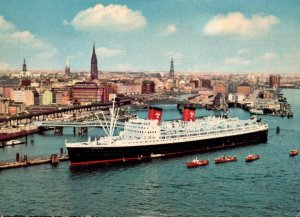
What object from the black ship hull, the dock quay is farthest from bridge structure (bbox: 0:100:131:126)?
the black ship hull

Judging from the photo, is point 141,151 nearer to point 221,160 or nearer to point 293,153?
point 221,160

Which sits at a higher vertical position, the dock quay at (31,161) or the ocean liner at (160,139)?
the ocean liner at (160,139)

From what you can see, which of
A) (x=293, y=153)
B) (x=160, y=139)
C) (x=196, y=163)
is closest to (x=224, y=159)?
(x=196, y=163)

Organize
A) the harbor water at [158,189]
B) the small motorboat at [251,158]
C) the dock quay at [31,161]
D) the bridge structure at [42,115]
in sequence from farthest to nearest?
the bridge structure at [42,115]
the small motorboat at [251,158]
the dock quay at [31,161]
the harbor water at [158,189]

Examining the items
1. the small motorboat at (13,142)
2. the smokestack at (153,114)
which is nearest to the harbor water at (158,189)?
the smokestack at (153,114)

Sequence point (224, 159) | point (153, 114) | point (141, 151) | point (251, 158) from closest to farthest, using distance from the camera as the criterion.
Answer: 1. point (224, 159)
2. point (251, 158)
3. point (141, 151)
4. point (153, 114)

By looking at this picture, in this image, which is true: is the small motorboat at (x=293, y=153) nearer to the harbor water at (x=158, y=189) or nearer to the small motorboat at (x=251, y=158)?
the harbor water at (x=158, y=189)
